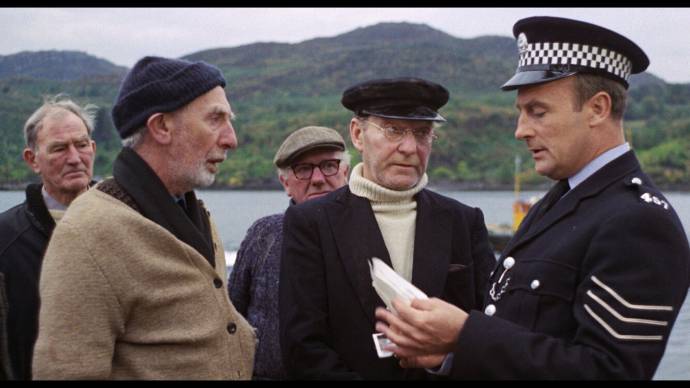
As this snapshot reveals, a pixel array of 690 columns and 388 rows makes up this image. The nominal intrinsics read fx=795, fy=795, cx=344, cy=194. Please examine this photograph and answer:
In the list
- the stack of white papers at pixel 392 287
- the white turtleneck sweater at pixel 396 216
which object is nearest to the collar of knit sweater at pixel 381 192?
the white turtleneck sweater at pixel 396 216

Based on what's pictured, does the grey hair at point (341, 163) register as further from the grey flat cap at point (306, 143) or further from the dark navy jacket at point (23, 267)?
the dark navy jacket at point (23, 267)

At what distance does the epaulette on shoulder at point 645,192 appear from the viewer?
2.39 metres

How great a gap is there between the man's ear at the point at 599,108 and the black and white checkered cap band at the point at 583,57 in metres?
0.10

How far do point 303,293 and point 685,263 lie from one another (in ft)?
4.62

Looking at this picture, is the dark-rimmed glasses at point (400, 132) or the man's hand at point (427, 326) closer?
the man's hand at point (427, 326)

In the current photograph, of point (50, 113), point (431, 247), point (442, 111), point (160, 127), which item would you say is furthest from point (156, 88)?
point (442, 111)

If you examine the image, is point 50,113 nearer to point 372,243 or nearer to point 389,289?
point 372,243

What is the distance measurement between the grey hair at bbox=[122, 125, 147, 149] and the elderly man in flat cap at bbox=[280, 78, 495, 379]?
2.60ft

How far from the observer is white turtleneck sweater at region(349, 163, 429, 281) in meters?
3.26

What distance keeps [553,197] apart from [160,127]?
1409 mm

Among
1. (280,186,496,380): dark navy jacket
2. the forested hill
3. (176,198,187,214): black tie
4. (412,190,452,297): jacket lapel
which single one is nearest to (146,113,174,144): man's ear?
(176,198,187,214): black tie

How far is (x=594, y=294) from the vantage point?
231 centimetres

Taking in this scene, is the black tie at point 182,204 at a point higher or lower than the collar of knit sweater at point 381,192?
higher

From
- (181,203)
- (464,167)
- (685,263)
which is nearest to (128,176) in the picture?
(181,203)
